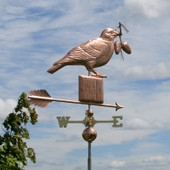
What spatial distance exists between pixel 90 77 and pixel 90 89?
0.22 m

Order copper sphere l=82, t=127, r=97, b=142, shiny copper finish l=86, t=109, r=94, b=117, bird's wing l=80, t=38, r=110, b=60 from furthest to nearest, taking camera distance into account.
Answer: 1. bird's wing l=80, t=38, r=110, b=60
2. shiny copper finish l=86, t=109, r=94, b=117
3. copper sphere l=82, t=127, r=97, b=142

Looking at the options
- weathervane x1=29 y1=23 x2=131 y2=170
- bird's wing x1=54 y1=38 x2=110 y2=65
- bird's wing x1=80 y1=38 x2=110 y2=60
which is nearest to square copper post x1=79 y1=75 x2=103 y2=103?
weathervane x1=29 y1=23 x2=131 y2=170

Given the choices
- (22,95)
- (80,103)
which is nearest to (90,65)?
(80,103)

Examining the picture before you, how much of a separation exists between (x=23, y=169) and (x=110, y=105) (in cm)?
210

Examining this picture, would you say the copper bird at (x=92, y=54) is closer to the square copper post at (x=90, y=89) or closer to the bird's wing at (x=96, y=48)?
the bird's wing at (x=96, y=48)

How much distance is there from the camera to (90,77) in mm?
7230

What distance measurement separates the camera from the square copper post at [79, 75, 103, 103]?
279 inches

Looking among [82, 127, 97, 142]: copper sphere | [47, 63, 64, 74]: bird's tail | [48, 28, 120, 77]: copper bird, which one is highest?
[48, 28, 120, 77]: copper bird

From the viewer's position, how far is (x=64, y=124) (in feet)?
22.9

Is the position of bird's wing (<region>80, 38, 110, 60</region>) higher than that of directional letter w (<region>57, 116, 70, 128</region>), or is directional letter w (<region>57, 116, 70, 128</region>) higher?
bird's wing (<region>80, 38, 110, 60</region>)

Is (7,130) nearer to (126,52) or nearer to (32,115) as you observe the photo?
(32,115)

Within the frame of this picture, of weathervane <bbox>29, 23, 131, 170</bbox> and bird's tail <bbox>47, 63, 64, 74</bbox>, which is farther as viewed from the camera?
bird's tail <bbox>47, 63, 64, 74</bbox>

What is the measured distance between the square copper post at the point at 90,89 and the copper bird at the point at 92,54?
199 millimetres

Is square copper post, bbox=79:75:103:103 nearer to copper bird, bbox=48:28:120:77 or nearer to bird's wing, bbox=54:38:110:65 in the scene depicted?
copper bird, bbox=48:28:120:77
